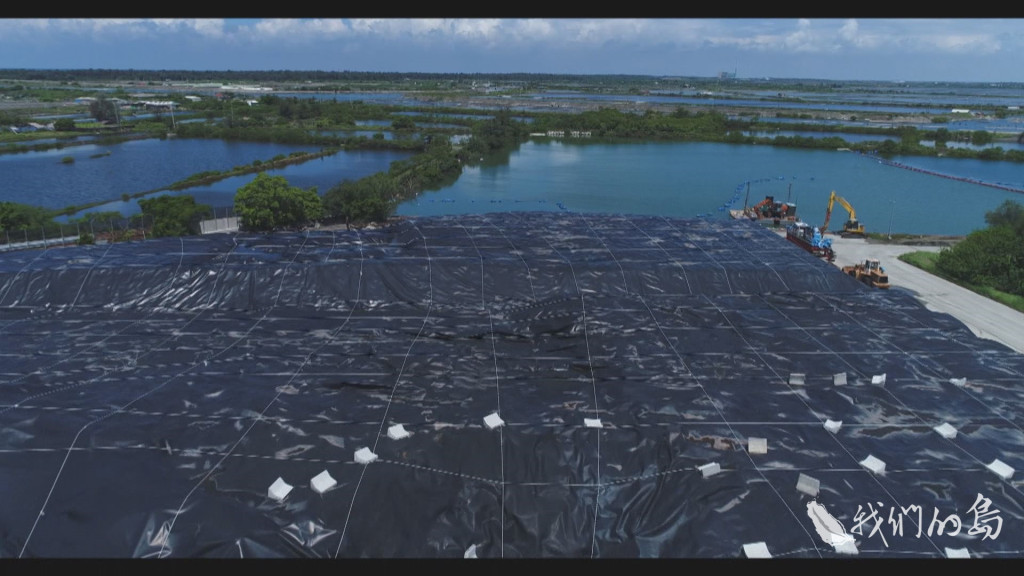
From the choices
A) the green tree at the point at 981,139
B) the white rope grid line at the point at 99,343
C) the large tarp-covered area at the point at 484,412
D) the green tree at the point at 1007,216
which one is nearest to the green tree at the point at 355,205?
the large tarp-covered area at the point at 484,412

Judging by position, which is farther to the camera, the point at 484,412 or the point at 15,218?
the point at 15,218

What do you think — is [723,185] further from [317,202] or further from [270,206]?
[270,206]

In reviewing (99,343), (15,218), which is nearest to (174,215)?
(15,218)

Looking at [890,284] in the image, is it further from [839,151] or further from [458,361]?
Result: [839,151]

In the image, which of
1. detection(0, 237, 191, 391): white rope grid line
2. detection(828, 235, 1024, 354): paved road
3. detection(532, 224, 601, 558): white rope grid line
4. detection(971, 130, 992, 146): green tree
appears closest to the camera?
detection(532, 224, 601, 558): white rope grid line

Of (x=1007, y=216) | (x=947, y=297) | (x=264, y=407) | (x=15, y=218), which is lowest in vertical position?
(x=947, y=297)

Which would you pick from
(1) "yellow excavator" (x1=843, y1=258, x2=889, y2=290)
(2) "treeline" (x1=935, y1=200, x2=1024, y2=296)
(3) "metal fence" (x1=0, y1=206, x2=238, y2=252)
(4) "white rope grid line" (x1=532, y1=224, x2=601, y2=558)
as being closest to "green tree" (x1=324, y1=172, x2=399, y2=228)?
(3) "metal fence" (x1=0, y1=206, x2=238, y2=252)

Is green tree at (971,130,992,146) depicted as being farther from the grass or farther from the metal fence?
the metal fence
